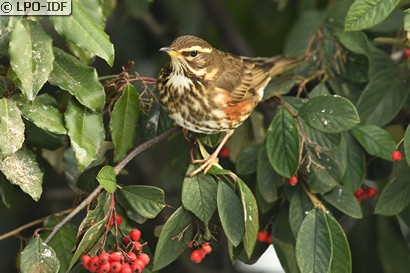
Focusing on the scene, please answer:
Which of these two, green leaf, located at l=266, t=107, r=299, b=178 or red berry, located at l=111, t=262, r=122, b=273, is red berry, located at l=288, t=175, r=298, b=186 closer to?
green leaf, located at l=266, t=107, r=299, b=178

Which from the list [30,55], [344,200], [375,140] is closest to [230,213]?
[344,200]

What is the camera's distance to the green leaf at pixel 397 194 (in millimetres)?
3967

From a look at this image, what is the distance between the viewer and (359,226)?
5207 millimetres

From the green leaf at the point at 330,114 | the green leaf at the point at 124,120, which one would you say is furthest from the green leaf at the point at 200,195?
the green leaf at the point at 330,114

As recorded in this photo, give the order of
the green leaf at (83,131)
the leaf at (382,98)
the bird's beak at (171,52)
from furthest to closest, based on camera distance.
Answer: the leaf at (382,98) → the bird's beak at (171,52) → the green leaf at (83,131)

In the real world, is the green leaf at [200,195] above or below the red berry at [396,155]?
below

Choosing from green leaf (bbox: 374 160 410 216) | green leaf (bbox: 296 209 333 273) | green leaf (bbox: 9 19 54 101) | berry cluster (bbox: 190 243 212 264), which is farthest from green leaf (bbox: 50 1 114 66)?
green leaf (bbox: 374 160 410 216)

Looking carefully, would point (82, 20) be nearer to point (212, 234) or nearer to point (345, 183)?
point (212, 234)

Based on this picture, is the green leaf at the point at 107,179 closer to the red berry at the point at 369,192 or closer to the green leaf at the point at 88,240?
the green leaf at the point at 88,240

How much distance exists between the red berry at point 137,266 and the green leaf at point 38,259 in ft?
0.92

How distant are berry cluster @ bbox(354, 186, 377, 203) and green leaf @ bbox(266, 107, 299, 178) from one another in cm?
61

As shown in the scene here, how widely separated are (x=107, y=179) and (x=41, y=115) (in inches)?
14.4

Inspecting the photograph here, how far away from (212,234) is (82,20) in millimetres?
1023

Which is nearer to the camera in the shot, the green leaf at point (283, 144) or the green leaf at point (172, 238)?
the green leaf at point (172, 238)
